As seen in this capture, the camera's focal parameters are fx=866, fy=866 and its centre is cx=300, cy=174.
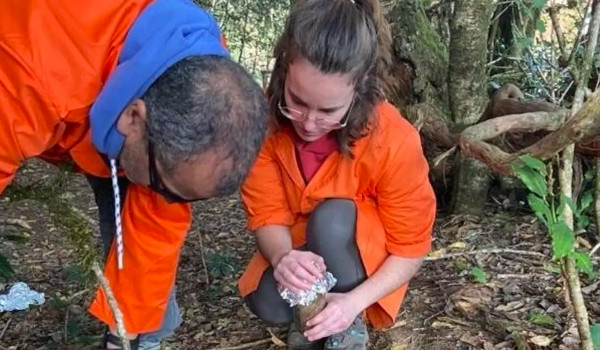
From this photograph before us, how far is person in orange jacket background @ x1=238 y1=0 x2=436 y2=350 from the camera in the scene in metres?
1.63

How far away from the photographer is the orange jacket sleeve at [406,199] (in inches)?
70.6

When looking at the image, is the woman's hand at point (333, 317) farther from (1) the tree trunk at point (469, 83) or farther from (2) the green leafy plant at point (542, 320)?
(1) the tree trunk at point (469, 83)

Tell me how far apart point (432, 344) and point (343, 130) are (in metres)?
0.65

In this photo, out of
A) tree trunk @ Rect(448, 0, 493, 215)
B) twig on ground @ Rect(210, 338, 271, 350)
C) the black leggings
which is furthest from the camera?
tree trunk @ Rect(448, 0, 493, 215)

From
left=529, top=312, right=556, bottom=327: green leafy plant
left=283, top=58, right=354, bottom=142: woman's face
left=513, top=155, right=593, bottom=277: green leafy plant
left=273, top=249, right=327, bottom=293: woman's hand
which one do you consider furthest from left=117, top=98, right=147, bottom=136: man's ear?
left=529, top=312, right=556, bottom=327: green leafy plant

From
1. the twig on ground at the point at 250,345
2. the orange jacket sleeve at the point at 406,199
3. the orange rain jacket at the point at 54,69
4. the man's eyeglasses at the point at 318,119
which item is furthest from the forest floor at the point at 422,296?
the man's eyeglasses at the point at 318,119

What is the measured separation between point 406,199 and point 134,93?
2.51 ft

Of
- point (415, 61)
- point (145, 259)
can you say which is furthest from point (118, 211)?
point (415, 61)

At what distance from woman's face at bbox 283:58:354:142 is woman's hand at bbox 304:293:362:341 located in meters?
0.35

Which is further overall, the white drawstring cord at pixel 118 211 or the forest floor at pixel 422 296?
the forest floor at pixel 422 296

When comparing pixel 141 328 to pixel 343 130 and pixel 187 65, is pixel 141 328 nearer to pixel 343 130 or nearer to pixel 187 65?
pixel 343 130

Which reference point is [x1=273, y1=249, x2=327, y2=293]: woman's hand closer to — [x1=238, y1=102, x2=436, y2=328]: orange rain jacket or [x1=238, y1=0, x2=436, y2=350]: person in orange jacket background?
[x1=238, y1=0, x2=436, y2=350]: person in orange jacket background

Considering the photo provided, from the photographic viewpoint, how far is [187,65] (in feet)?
4.08

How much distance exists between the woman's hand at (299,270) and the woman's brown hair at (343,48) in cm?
23
